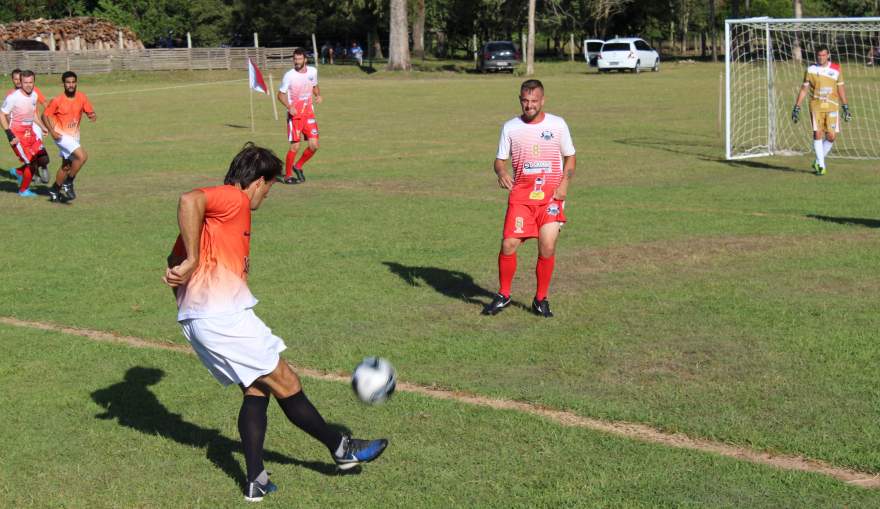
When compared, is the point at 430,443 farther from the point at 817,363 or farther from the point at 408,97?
the point at 408,97

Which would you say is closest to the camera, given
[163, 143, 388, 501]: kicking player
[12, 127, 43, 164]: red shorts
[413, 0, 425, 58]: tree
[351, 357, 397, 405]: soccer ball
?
[163, 143, 388, 501]: kicking player

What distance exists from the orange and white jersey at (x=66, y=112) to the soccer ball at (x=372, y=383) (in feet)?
42.8

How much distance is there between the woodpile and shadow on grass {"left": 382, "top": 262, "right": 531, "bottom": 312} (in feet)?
210

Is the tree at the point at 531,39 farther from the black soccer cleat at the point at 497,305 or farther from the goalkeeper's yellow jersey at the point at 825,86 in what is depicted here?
the black soccer cleat at the point at 497,305

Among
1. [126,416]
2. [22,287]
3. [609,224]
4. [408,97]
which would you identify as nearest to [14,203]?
[22,287]

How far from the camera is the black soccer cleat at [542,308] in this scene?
10156mm

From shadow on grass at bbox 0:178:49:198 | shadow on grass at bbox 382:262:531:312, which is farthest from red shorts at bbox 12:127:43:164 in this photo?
shadow on grass at bbox 382:262:531:312

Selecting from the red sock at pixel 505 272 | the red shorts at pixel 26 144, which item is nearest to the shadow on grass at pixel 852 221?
the red sock at pixel 505 272

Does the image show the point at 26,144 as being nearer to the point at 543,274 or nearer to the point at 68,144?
the point at 68,144

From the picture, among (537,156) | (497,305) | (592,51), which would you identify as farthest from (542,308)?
(592,51)

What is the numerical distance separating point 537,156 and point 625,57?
55.8 metres

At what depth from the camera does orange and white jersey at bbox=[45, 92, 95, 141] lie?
17.8 m

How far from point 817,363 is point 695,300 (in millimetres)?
2273

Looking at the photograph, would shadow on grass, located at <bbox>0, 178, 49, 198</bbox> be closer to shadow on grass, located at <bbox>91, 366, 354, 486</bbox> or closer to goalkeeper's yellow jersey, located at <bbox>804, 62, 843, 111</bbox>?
shadow on grass, located at <bbox>91, 366, 354, 486</bbox>
